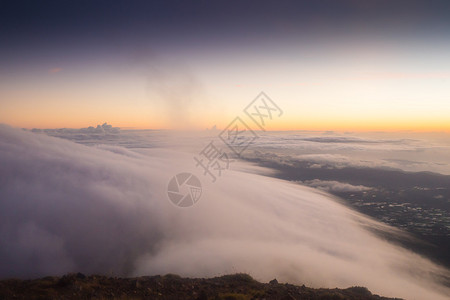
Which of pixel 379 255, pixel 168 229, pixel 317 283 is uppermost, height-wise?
pixel 168 229

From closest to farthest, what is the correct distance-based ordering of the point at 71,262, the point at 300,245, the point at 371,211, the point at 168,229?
the point at 71,262
the point at 168,229
the point at 300,245
the point at 371,211

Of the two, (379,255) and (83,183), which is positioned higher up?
(83,183)

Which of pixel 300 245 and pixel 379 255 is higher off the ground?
pixel 300 245

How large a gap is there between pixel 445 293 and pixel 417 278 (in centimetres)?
956

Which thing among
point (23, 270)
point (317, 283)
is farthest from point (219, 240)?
point (23, 270)

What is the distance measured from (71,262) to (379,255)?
97633 millimetres

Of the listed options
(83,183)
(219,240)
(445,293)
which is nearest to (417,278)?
(445,293)

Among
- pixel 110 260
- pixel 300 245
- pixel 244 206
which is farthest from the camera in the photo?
pixel 244 206

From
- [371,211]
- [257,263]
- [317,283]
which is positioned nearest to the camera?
[257,263]

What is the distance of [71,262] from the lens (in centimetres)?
2977

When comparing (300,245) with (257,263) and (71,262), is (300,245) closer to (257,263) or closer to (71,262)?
(257,263)

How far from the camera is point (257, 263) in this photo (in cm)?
3569

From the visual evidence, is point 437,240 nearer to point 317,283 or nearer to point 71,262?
point 317,283

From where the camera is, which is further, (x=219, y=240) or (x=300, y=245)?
(x=300, y=245)
